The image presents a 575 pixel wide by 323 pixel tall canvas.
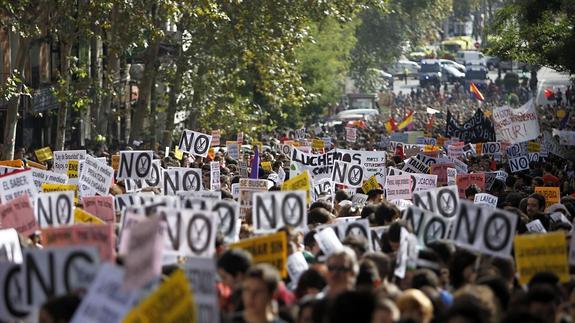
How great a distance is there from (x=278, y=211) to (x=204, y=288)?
16.5ft

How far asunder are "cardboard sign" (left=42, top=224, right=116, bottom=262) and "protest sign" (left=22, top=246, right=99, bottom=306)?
2.95ft

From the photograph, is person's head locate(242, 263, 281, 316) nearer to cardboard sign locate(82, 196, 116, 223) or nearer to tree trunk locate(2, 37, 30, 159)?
cardboard sign locate(82, 196, 116, 223)

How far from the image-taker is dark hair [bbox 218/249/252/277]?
1084 centimetres

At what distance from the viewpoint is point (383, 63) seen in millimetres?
90562

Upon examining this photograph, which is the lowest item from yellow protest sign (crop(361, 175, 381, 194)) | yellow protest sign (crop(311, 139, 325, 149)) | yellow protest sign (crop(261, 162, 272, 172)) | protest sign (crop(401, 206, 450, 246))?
protest sign (crop(401, 206, 450, 246))

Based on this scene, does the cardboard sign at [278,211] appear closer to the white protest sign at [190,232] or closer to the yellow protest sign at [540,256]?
the white protest sign at [190,232]

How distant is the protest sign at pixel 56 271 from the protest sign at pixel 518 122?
19.9m

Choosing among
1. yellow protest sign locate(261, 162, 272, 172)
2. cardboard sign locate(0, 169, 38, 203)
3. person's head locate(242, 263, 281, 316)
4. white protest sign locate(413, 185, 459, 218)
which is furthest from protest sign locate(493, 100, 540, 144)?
person's head locate(242, 263, 281, 316)

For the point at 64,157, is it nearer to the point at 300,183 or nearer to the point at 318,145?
the point at 300,183

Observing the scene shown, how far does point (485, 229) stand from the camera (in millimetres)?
12305

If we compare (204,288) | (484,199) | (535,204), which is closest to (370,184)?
(484,199)

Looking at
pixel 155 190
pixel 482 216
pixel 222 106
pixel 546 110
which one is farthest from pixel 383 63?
pixel 482 216

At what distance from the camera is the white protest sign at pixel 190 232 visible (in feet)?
38.3

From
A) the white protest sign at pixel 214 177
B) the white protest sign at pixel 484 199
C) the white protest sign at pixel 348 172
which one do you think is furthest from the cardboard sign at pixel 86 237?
the white protest sign at pixel 214 177
